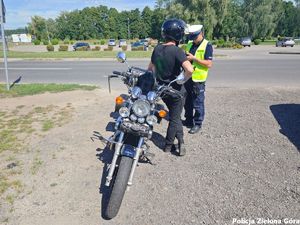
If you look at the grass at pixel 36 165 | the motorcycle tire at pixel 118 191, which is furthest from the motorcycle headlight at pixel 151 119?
the grass at pixel 36 165

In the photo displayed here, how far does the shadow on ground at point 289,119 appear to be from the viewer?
5037mm

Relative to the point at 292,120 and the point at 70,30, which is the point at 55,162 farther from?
the point at 70,30

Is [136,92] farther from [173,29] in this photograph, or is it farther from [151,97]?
[173,29]

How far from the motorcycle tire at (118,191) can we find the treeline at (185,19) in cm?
4587

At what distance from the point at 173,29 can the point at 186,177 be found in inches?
76.5

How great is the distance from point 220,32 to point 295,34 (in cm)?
2899

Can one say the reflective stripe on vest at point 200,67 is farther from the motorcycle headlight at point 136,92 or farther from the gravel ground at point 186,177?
the motorcycle headlight at point 136,92

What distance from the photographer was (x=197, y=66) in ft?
16.3

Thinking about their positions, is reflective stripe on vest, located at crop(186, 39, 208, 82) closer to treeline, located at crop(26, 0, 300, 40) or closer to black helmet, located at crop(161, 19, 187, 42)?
black helmet, located at crop(161, 19, 187, 42)

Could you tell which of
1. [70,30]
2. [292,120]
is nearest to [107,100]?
[292,120]

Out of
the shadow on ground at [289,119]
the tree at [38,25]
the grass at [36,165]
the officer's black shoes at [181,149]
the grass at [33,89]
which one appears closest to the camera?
the grass at [36,165]

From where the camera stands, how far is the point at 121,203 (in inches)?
126

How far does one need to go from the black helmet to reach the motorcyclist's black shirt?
0.14 m

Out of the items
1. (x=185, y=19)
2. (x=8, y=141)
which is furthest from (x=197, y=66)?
(x=185, y=19)
